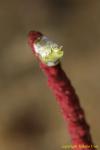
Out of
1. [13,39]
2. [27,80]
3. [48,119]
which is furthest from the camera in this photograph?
[13,39]

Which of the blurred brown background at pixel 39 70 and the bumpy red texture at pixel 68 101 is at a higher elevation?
the blurred brown background at pixel 39 70

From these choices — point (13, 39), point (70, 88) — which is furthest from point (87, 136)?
point (13, 39)

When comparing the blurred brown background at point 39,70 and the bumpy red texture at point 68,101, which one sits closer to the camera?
the bumpy red texture at point 68,101

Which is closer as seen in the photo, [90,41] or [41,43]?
[41,43]

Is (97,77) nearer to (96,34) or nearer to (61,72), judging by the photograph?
(96,34)

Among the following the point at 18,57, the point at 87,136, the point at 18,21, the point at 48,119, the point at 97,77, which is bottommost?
the point at 87,136

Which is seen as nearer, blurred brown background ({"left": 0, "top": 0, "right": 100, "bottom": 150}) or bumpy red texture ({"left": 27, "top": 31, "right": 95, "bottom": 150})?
bumpy red texture ({"left": 27, "top": 31, "right": 95, "bottom": 150})
